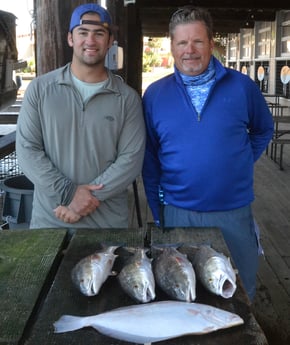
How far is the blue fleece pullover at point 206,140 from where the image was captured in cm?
239

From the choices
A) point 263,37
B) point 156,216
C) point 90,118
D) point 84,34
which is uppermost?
point 263,37

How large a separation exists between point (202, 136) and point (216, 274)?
90cm

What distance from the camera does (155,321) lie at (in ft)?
4.67

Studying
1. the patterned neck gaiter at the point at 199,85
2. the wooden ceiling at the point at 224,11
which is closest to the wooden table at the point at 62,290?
the patterned neck gaiter at the point at 199,85

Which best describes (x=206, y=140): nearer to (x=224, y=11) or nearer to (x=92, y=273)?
(x=92, y=273)

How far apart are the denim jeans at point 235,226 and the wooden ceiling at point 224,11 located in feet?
33.5

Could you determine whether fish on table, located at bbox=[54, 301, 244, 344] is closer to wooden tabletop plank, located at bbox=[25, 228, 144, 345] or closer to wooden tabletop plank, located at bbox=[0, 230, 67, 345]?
wooden tabletop plank, located at bbox=[25, 228, 144, 345]

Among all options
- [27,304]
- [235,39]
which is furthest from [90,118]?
[235,39]

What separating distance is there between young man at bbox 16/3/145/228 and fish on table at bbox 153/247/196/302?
77 cm

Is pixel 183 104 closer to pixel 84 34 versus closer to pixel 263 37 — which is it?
pixel 84 34

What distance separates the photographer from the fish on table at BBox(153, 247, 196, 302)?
1581 millimetres

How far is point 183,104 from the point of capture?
2.41m

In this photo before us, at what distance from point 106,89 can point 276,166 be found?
21.4ft

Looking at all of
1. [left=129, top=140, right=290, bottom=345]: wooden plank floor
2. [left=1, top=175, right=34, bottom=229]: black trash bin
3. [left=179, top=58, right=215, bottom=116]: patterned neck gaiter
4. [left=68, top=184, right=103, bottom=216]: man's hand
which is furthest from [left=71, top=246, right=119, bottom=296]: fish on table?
[left=1, top=175, right=34, bottom=229]: black trash bin
